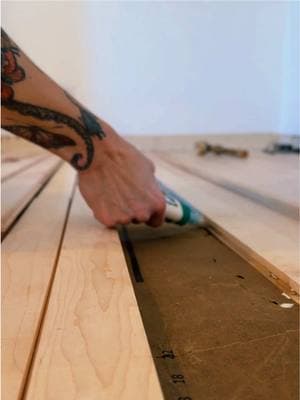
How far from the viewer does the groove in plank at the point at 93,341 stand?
49cm

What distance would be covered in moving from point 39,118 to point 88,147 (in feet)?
0.44

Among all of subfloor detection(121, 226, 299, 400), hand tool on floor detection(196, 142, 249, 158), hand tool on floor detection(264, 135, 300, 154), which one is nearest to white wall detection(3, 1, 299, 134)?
hand tool on floor detection(264, 135, 300, 154)

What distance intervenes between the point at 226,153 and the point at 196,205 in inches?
65.2

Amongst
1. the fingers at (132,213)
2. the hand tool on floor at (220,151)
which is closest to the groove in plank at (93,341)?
the fingers at (132,213)

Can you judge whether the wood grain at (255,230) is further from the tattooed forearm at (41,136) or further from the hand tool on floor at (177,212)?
the tattooed forearm at (41,136)

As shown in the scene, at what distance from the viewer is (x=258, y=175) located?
1977 mm

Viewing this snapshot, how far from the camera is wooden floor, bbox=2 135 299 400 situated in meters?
0.51

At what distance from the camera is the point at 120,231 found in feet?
4.05

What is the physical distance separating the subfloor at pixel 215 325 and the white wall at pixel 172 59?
8.41 ft

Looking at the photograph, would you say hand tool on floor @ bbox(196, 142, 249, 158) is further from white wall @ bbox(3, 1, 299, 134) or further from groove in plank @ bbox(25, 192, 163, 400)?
groove in plank @ bbox(25, 192, 163, 400)

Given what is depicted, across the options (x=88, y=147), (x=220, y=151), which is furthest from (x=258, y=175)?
(x=220, y=151)

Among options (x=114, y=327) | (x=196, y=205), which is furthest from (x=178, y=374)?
(x=196, y=205)

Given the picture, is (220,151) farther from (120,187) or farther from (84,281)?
(84,281)

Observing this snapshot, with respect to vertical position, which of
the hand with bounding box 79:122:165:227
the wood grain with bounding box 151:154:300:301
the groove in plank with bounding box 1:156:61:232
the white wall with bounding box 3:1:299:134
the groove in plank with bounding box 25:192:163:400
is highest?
the white wall with bounding box 3:1:299:134
